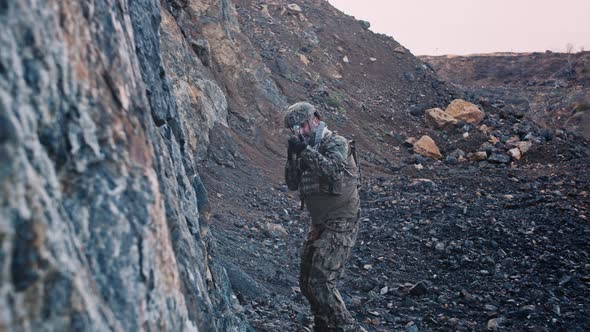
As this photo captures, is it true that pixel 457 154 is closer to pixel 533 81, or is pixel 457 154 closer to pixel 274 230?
pixel 274 230

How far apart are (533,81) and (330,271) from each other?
1256 inches

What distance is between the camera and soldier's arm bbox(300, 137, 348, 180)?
381cm

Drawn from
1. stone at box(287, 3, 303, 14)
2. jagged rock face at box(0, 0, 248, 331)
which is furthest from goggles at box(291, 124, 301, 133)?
stone at box(287, 3, 303, 14)

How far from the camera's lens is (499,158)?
41.9ft

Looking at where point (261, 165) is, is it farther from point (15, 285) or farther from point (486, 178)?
point (15, 285)

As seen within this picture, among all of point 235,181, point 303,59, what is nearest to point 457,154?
point 303,59

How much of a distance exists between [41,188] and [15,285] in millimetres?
264

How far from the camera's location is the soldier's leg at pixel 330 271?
390cm

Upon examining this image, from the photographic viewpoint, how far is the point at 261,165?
33.0ft

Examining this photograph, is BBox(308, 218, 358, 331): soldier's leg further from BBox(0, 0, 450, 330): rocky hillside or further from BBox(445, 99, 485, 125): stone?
BBox(445, 99, 485, 125): stone

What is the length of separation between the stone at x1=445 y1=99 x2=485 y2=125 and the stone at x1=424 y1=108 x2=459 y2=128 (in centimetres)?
28

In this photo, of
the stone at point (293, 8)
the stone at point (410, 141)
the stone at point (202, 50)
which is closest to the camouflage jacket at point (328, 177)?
the stone at point (202, 50)

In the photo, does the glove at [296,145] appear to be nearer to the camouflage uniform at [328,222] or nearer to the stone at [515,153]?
the camouflage uniform at [328,222]

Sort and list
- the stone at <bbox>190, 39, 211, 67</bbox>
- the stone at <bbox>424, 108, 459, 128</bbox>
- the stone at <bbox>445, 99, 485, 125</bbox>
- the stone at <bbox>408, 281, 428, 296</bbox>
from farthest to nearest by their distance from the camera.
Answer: the stone at <bbox>445, 99, 485, 125</bbox> < the stone at <bbox>424, 108, 459, 128</bbox> < the stone at <bbox>190, 39, 211, 67</bbox> < the stone at <bbox>408, 281, 428, 296</bbox>
